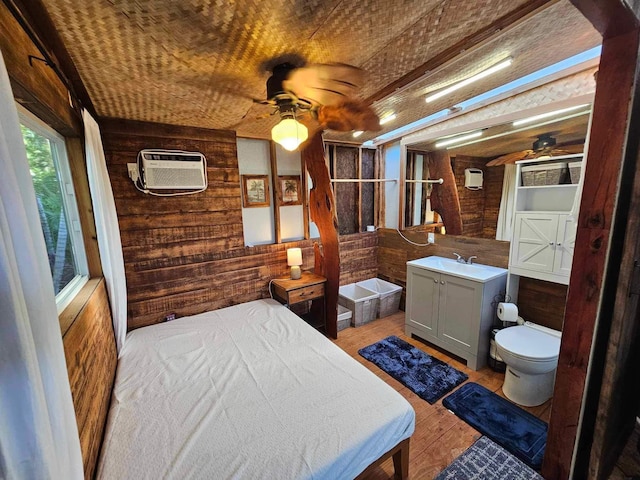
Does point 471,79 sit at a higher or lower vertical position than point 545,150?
higher

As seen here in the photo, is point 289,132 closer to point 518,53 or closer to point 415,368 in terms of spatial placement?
point 518,53

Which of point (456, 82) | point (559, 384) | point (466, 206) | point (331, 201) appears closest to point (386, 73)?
point (456, 82)

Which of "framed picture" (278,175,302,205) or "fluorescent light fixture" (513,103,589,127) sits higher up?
"fluorescent light fixture" (513,103,589,127)

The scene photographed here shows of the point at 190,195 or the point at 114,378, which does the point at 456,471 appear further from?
the point at 190,195

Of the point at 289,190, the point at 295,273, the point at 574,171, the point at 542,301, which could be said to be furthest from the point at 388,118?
the point at 542,301

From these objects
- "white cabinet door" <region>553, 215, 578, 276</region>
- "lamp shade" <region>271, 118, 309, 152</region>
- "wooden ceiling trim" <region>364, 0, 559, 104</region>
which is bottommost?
"white cabinet door" <region>553, 215, 578, 276</region>

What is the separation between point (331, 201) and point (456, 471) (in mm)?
2185

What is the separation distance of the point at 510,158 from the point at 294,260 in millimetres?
2247

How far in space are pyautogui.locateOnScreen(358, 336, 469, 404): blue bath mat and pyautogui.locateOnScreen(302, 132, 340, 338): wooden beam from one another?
549 millimetres

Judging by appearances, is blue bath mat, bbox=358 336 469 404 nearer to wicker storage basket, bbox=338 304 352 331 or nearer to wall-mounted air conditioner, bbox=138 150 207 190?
wicker storage basket, bbox=338 304 352 331

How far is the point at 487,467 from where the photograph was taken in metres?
1.56

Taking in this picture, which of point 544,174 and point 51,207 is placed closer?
point 51,207

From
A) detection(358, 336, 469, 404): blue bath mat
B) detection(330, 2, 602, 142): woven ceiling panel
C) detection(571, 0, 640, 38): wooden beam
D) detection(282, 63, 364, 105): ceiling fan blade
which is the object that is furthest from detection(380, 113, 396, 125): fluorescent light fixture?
detection(358, 336, 469, 404): blue bath mat

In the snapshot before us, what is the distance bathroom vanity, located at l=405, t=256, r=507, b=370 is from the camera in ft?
7.71
